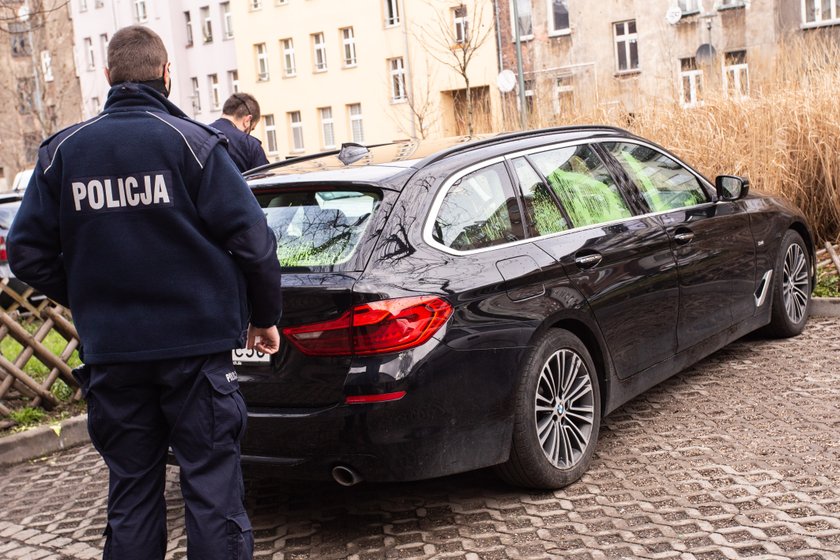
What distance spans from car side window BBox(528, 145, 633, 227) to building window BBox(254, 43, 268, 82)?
5219 cm

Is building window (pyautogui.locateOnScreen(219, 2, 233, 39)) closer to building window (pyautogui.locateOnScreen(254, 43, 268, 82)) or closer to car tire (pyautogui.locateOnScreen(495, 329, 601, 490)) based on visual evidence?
building window (pyautogui.locateOnScreen(254, 43, 268, 82))

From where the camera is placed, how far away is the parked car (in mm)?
4391

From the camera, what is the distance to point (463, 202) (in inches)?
195

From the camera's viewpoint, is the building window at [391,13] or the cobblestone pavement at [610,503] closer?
the cobblestone pavement at [610,503]

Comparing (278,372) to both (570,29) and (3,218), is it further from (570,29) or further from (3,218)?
(570,29)

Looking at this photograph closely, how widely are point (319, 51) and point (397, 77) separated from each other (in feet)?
20.1

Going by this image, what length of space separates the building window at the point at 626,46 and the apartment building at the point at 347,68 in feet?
16.1

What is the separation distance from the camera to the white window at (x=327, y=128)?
177 feet

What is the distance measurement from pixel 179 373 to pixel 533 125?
11188 mm

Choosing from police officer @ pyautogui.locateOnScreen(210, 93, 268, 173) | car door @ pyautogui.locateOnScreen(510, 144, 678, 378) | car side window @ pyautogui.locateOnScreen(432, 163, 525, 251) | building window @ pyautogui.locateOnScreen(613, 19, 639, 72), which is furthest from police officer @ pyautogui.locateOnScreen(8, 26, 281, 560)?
building window @ pyautogui.locateOnScreen(613, 19, 639, 72)

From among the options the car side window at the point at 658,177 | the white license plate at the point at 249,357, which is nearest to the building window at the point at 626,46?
the car side window at the point at 658,177

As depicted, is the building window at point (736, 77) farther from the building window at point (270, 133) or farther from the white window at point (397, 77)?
the building window at point (270, 133)

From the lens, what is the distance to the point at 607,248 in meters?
5.50

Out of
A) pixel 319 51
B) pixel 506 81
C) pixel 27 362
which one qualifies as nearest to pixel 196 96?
pixel 319 51
